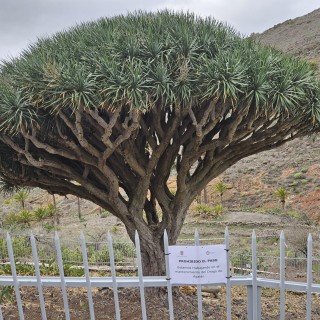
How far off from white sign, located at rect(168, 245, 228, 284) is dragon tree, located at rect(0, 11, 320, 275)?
254 centimetres

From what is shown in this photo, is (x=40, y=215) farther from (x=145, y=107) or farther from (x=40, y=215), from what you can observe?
(x=145, y=107)

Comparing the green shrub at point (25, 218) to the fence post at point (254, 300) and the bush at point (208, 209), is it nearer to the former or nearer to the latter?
the bush at point (208, 209)

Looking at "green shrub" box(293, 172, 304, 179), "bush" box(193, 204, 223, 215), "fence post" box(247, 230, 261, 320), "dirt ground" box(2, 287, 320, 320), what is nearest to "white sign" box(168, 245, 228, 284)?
"fence post" box(247, 230, 261, 320)

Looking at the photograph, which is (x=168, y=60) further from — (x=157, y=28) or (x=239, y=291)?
(x=239, y=291)

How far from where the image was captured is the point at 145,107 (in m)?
5.55

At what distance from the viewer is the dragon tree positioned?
5684 mm

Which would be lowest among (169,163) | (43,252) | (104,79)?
(43,252)

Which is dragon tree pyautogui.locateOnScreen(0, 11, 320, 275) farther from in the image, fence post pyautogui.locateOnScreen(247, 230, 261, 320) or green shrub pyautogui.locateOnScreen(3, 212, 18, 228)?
green shrub pyautogui.locateOnScreen(3, 212, 18, 228)

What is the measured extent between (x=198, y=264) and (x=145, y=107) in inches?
105

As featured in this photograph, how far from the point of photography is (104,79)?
5629 mm

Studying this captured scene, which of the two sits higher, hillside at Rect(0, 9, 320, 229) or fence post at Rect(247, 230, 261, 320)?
fence post at Rect(247, 230, 261, 320)

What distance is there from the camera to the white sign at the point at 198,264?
11.0ft

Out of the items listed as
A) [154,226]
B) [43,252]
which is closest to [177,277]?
[154,226]

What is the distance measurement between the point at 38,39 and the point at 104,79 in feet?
7.21
